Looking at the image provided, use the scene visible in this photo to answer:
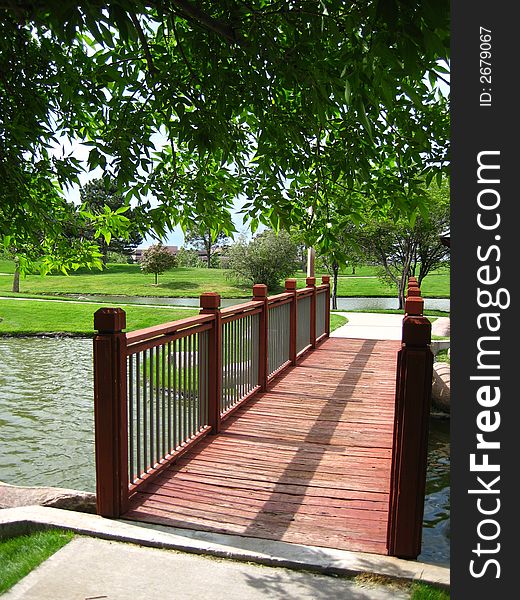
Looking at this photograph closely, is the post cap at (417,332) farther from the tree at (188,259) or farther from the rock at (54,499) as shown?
the tree at (188,259)

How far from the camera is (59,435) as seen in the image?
29.0 ft

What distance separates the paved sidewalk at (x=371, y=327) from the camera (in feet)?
46.4

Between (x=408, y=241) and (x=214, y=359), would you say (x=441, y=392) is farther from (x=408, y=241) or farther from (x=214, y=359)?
(x=408, y=241)

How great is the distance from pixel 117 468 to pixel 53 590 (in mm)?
1008

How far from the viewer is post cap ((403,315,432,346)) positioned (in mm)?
3445

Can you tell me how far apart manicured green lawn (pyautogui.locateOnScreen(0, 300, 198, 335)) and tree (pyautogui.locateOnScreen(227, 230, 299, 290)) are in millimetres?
8221

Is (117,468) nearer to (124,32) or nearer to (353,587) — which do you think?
(353,587)

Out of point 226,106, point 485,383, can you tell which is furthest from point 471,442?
point 226,106

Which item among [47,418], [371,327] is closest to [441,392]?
[47,418]

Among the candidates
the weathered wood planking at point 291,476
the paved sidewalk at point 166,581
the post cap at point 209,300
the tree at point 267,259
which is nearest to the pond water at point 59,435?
the weathered wood planking at point 291,476

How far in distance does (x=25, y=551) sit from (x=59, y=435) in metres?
5.70

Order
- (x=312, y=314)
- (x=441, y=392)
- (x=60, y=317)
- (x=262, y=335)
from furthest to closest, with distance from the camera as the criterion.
Answer: (x=60, y=317)
(x=312, y=314)
(x=441, y=392)
(x=262, y=335)

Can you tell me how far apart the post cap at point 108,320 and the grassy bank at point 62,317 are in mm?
13511

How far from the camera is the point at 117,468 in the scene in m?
3.95
